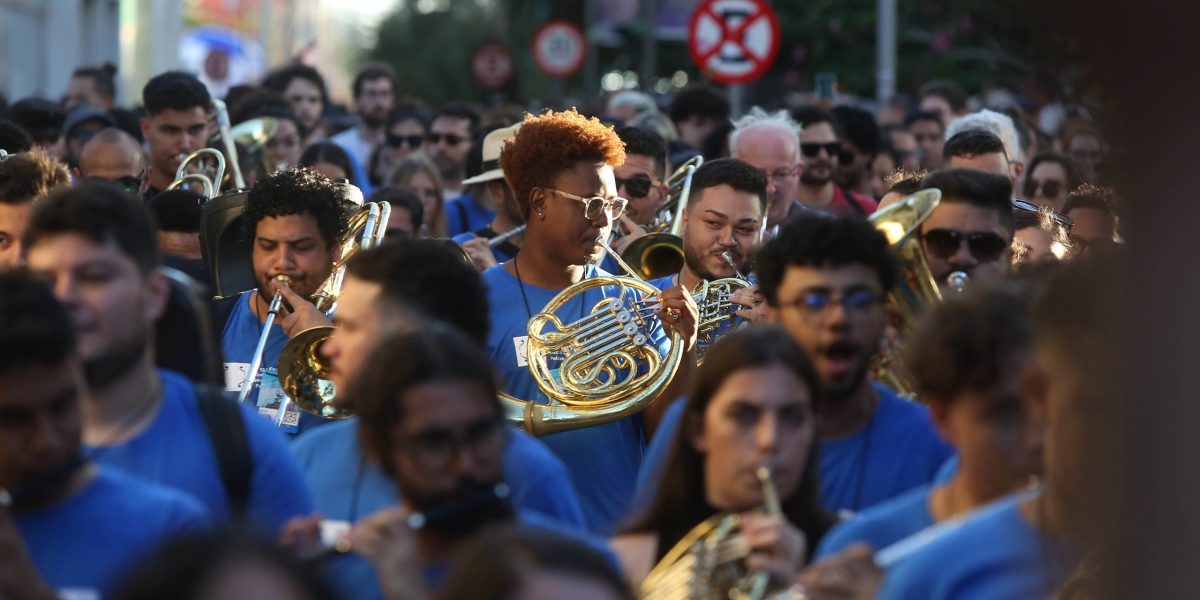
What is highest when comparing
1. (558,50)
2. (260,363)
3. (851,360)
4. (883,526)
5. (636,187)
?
(558,50)

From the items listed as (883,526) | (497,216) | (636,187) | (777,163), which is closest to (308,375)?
(883,526)

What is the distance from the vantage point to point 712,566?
393 cm

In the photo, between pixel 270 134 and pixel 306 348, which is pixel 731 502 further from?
pixel 270 134

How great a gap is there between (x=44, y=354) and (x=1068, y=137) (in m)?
10.1

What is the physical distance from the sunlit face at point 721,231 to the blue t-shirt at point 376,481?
111 inches

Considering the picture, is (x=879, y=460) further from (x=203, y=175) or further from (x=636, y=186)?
(x=203, y=175)

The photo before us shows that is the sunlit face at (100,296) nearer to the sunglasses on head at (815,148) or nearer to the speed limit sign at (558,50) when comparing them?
the sunglasses on head at (815,148)

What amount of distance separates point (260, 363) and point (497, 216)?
342 centimetres

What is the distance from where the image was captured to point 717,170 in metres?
7.65

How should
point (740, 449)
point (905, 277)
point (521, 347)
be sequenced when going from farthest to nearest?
point (521, 347) → point (905, 277) → point (740, 449)

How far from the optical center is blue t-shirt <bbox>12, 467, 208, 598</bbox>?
3.78 meters

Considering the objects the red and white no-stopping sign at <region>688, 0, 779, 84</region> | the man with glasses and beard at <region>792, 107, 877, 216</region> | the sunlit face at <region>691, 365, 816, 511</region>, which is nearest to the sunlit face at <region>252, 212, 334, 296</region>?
the sunlit face at <region>691, 365, 816, 511</region>

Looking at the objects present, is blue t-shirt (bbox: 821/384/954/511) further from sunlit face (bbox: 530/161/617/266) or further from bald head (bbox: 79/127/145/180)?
bald head (bbox: 79/127/145/180)

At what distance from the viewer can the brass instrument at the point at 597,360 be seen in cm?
635
